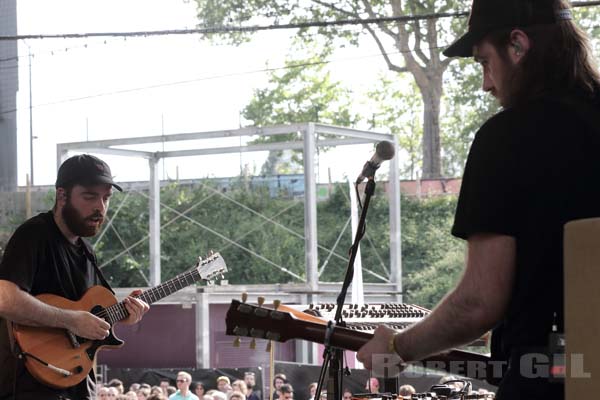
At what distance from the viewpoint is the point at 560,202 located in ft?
8.49

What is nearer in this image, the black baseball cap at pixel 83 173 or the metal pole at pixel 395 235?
the black baseball cap at pixel 83 173

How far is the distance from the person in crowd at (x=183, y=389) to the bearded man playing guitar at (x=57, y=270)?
24.2ft

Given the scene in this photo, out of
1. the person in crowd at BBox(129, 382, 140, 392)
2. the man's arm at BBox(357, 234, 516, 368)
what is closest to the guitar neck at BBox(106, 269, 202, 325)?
the man's arm at BBox(357, 234, 516, 368)

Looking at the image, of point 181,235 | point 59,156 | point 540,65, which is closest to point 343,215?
point 181,235

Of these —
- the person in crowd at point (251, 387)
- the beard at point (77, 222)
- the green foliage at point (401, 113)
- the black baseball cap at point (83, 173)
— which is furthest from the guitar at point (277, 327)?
the green foliage at point (401, 113)

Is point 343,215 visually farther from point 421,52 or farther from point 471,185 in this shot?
point 471,185

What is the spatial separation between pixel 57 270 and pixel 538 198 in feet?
11.1

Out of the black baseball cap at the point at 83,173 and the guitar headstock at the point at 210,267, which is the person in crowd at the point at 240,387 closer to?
the guitar headstock at the point at 210,267

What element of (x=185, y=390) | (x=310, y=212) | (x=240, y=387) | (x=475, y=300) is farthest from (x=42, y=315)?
(x=310, y=212)

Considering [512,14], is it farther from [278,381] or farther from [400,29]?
[400,29]

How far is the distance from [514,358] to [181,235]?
24294 millimetres

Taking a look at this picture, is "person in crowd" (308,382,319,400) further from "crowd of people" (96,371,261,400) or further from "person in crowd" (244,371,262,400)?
"person in crowd" (244,371,262,400)

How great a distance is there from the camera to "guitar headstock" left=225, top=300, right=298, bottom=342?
135 inches

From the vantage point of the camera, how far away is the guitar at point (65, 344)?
5266 mm
